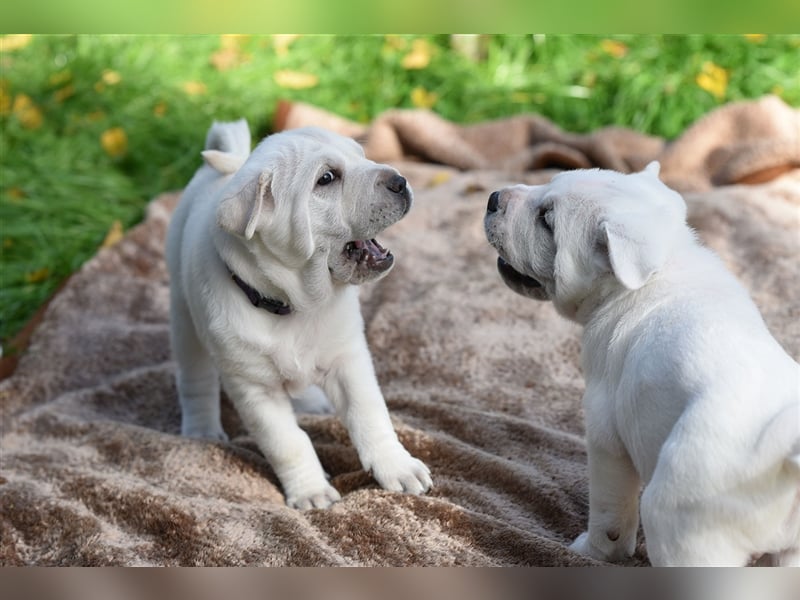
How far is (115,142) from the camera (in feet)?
22.2

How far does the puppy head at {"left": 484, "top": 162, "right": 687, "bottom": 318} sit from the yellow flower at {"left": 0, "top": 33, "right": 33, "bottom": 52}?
18.1 ft

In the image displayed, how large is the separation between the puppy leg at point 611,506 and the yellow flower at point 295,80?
4916mm

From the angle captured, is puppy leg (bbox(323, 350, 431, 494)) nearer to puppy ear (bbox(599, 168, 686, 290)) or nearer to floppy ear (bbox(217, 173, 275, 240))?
floppy ear (bbox(217, 173, 275, 240))

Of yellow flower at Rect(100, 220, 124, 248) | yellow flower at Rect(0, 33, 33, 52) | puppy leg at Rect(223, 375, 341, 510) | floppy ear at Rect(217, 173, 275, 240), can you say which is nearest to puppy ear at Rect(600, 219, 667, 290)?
floppy ear at Rect(217, 173, 275, 240)

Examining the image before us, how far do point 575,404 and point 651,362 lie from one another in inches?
58.4

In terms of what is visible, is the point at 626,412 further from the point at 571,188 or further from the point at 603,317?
the point at 571,188

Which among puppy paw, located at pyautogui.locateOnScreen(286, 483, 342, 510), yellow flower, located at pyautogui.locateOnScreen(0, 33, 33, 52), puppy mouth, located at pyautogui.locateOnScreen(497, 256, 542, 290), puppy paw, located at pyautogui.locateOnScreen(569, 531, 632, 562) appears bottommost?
puppy paw, located at pyautogui.locateOnScreen(286, 483, 342, 510)

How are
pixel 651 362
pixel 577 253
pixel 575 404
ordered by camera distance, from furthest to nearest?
1. pixel 575 404
2. pixel 577 253
3. pixel 651 362

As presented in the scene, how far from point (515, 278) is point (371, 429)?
0.72m

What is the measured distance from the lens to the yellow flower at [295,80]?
7254mm

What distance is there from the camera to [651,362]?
253 centimetres

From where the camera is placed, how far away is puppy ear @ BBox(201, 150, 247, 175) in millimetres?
3615

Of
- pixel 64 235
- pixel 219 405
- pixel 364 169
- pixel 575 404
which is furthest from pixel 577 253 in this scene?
pixel 64 235

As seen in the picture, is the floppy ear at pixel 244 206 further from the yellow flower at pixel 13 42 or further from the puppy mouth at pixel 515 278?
the yellow flower at pixel 13 42
